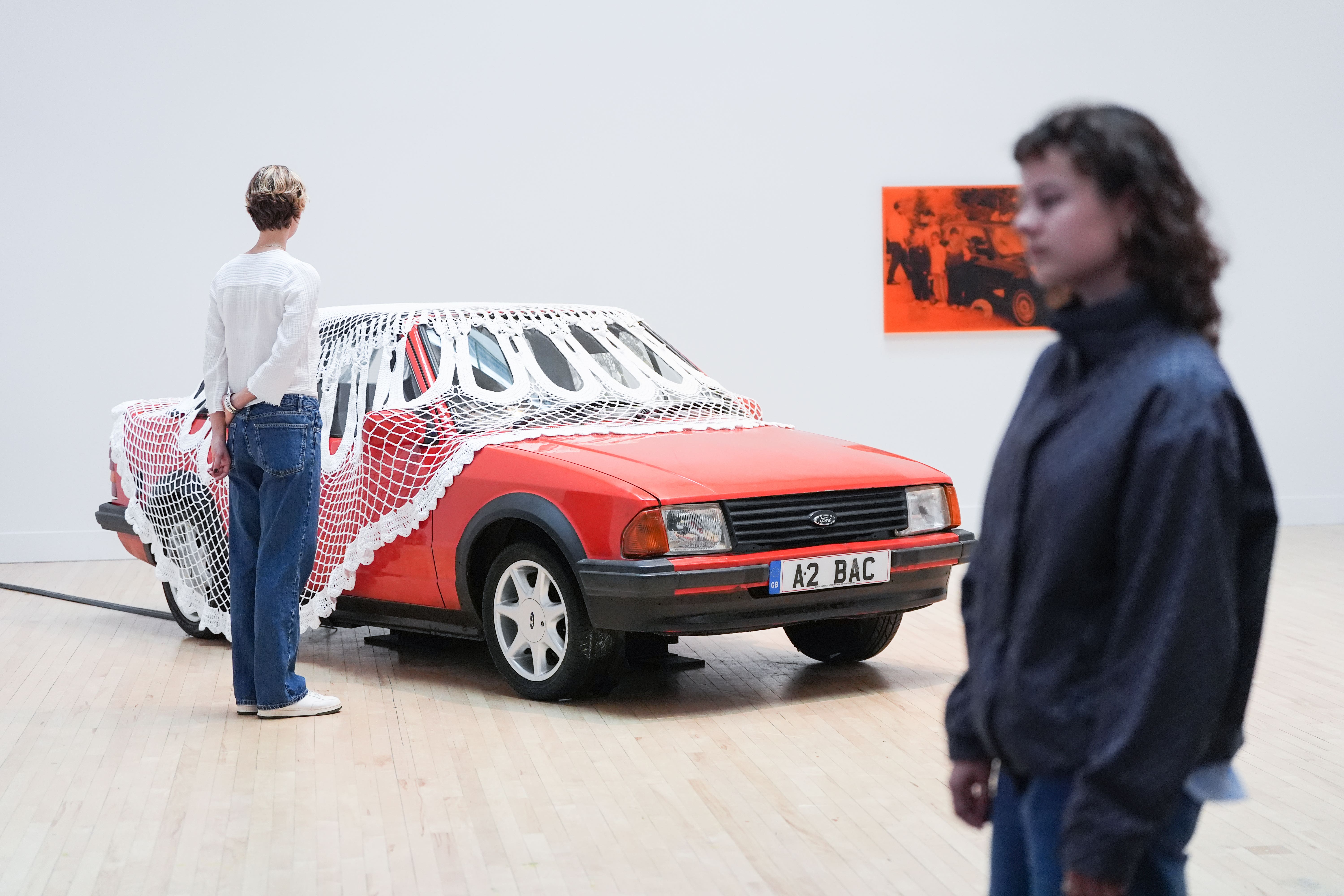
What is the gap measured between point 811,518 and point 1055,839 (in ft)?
10.9

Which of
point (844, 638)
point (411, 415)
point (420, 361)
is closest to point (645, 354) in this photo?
point (420, 361)

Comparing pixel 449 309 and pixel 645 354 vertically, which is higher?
pixel 449 309

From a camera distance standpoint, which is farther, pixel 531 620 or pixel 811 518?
pixel 531 620

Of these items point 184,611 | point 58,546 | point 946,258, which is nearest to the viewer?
point 184,611

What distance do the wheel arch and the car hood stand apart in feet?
0.67

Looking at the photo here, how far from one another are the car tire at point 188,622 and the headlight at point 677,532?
2667 millimetres

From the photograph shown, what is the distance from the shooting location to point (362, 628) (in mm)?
6969

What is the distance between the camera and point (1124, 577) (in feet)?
5.09

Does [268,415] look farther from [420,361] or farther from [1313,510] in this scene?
→ [1313,510]

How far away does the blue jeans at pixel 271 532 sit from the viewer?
4.87 metres

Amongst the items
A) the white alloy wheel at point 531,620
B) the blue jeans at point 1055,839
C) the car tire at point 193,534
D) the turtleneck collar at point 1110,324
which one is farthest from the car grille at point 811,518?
the turtleneck collar at point 1110,324

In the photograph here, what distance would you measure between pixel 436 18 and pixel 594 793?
675 cm

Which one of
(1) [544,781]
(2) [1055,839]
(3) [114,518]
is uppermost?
(2) [1055,839]

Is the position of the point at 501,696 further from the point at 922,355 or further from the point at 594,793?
the point at 922,355
